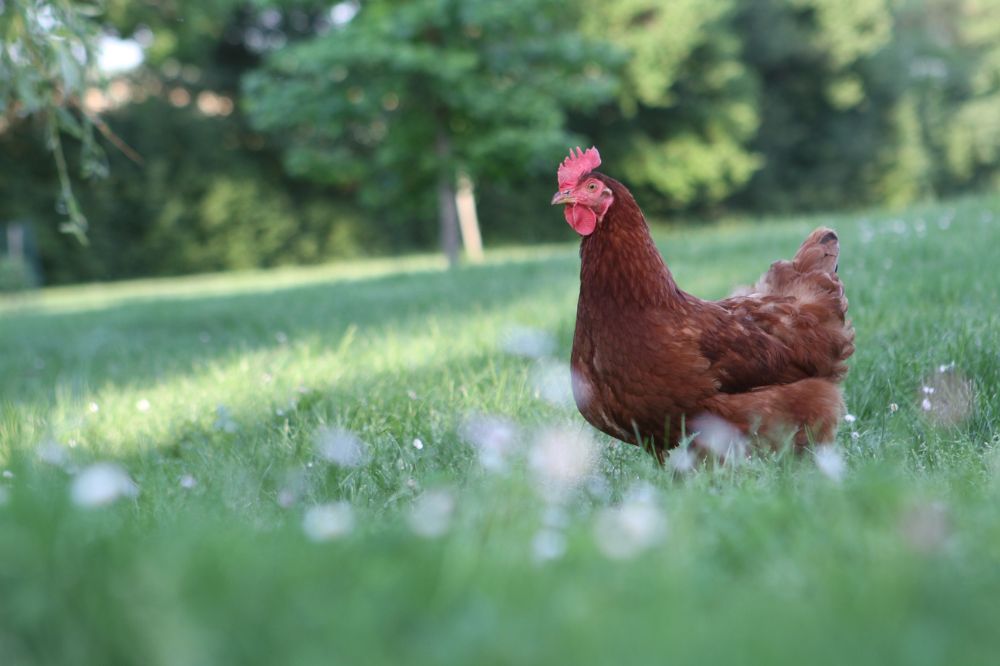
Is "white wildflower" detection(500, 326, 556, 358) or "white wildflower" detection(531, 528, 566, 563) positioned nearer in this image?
"white wildflower" detection(531, 528, 566, 563)

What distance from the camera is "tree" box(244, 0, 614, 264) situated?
12992mm

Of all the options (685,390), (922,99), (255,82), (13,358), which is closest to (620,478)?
(685,390)

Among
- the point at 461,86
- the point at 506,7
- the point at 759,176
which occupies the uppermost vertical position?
the point at 506,7

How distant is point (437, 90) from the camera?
1357 centimetres

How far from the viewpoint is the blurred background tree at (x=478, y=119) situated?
1388 centimetres

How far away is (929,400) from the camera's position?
3090 millimetres

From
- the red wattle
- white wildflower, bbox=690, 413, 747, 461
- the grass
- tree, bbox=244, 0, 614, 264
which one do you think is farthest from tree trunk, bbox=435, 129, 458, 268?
white wildflower, bbox=690, 413, 747, 461

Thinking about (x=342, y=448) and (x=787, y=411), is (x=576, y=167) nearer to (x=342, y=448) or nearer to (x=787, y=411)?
(x=787, y=411)

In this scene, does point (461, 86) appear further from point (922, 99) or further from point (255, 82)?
point (922, 99)

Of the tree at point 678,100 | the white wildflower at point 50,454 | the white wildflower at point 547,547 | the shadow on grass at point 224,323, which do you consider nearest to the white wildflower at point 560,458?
the white wildflower at point 547,547

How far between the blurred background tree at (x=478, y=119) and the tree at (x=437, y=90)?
44 millimetres

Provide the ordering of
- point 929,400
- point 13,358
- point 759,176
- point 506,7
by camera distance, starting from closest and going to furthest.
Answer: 1. point 929,400
2. point 13,358
3. point 506,7
4. point 759,176

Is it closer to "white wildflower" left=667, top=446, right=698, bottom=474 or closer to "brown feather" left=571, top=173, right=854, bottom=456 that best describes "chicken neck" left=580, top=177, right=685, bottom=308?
"brown feather" left=571, top=173, right=854, bottom=456

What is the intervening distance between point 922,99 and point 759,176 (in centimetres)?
962
